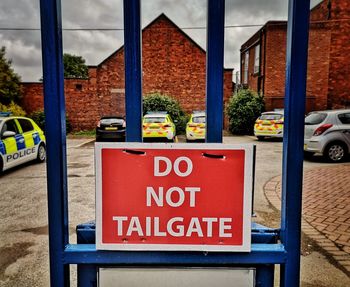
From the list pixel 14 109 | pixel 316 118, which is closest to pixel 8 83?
pixel 14 109

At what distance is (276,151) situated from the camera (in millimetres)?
12156

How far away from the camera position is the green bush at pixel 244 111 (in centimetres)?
1945

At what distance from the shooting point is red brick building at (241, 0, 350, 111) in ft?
62.6

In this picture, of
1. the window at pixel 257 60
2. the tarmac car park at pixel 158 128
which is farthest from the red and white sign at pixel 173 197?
the window at pixel 257 60

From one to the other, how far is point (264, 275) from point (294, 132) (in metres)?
0.60

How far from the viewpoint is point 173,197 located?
50.1 inches

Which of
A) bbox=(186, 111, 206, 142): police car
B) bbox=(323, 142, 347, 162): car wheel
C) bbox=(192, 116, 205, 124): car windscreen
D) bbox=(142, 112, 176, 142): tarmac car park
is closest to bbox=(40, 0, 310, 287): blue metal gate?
bbox=(323, 142, 347, 162): car wheel

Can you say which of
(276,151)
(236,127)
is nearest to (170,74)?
(236,127)

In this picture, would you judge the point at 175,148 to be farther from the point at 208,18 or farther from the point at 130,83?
the point at 208,18

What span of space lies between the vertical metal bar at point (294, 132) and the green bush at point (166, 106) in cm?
1969

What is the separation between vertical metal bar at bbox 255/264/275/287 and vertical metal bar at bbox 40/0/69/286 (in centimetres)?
79

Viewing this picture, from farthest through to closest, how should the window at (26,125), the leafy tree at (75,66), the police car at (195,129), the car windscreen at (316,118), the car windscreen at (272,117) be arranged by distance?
the leafy tree at (75,66), the car windscreen at (272,117), the police car at (195,129), the car windscreen at (316,118), the window at (26,125)

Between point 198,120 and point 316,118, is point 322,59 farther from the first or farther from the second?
point 316,118

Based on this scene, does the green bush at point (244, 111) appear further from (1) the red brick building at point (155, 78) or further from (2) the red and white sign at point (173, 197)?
(2) the red and white sign at point (173, 197)
